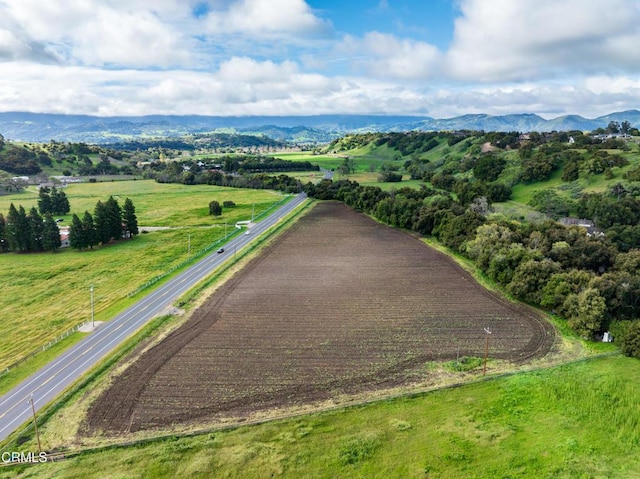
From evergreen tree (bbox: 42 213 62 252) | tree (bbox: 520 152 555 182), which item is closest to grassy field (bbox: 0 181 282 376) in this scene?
evergreen tree (bbox: 42 213 62 252)

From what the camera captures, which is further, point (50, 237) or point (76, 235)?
point (50, 237)

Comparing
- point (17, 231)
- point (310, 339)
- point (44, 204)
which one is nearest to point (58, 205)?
point (44, 204)

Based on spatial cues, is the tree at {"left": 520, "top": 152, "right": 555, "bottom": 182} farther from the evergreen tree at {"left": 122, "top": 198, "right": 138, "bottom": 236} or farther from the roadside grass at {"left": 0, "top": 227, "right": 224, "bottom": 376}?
the evergreen tree at {"left": 122, "top": 198, "right": 138, "bottom": 236}

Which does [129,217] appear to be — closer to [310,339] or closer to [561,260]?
[310,339]

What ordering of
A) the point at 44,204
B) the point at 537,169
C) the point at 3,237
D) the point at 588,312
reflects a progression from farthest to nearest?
the point at 537,169, the point at 44,204, the point at 3,237, the point at 588,312

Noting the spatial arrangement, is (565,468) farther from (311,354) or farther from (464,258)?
(464,258)

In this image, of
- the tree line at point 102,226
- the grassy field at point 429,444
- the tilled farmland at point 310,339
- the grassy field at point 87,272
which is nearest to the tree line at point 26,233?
the grassy field at point 87,272

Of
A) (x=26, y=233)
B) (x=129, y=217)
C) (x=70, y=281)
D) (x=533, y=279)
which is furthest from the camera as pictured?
(x=129, y=217)

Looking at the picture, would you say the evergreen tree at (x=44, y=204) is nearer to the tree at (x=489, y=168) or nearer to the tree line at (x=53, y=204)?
the tree line at (x=53, y=204)
